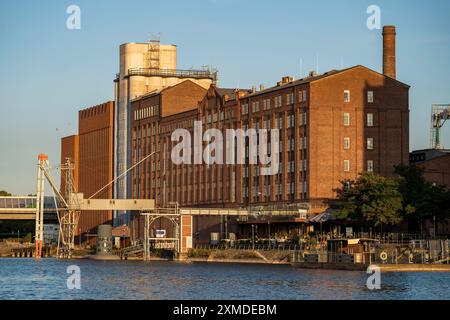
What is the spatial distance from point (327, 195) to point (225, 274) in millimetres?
58793

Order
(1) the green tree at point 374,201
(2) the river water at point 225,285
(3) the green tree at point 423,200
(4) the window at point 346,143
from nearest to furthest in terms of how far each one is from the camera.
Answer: (2) the river water at point 225,285, (1) the green tree at point 374,201, (3) the green tree at point 423,200, (4) the window at point 346,143

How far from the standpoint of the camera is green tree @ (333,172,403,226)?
17350cm

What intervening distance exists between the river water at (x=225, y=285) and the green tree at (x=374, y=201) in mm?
33937

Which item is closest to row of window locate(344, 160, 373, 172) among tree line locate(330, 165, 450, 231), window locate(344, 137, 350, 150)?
window locate(344, 137, 350, 150)

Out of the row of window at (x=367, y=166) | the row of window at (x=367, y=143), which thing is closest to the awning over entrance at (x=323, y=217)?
the row of window at (x=367, y=166)

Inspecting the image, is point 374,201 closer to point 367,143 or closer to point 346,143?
point 346,143

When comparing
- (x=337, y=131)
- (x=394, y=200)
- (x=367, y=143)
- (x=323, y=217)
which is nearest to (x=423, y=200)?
(x=394, y=200)

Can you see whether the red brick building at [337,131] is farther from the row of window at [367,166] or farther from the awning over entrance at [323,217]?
the awning over entrance at [323,217]

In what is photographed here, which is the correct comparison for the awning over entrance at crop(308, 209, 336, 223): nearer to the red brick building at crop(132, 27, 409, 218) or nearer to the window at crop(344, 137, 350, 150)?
the red brick building at crop(132, 27, 409, 218)

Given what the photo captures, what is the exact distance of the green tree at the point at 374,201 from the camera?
569 ft

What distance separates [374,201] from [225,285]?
66886 mm

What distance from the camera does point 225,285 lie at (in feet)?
364
